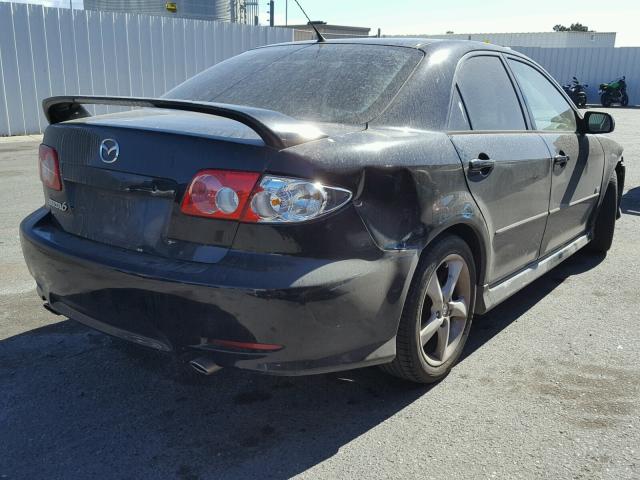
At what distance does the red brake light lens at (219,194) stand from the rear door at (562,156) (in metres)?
2.32

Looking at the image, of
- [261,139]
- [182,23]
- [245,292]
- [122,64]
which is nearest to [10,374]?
[245,292]

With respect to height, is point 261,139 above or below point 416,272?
above

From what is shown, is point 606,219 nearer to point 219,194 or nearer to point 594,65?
point 219,194

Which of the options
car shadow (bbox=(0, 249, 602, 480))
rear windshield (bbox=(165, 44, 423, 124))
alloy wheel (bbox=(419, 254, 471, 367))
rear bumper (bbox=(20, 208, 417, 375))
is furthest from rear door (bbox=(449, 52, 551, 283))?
rear bumper (bbox=(20, 208, 417, 375))

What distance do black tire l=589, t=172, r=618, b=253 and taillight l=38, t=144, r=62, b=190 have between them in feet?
13.8

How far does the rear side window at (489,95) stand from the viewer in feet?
10.8

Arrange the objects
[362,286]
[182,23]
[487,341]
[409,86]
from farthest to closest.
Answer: [182,23] → [487,341] → [409,86] → [362,286]

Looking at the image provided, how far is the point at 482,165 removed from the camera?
3.06 meters

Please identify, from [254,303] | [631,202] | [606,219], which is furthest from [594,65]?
[254,303]

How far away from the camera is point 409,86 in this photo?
2.93 m

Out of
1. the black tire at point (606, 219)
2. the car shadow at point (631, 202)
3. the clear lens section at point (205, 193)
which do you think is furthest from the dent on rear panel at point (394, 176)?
the car shadow at point (631, 202)

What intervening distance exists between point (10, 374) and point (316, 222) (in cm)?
190

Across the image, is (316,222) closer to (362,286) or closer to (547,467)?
(362,286)

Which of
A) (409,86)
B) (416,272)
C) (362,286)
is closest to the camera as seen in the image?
(362,286)
